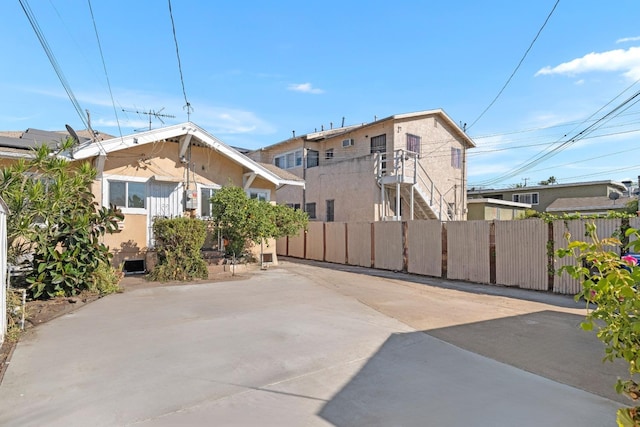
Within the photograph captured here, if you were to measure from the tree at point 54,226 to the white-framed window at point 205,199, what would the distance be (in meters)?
4.76

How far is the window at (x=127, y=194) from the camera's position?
11.9 metres

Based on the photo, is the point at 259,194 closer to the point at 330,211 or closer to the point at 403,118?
the point at 330,211

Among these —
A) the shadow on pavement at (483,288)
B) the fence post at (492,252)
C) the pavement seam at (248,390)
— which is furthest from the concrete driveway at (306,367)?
the fence post at (492,252)

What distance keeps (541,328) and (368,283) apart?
546 centimetres

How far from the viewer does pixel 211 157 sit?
548 inches

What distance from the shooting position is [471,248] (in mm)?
12055

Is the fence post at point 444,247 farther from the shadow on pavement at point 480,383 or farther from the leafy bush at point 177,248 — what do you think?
the leafy bush at point 177,248

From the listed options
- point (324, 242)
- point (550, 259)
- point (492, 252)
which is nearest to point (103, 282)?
point (492, 252)

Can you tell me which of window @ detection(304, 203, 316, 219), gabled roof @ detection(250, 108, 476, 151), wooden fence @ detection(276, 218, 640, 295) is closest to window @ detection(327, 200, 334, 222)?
window @ detection(304, 203, 316, 219)

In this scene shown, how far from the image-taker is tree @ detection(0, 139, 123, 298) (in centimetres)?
669

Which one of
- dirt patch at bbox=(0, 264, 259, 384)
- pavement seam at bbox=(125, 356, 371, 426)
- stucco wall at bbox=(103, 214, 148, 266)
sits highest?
stucco wall at bbox=(103, 214, 148, 266)

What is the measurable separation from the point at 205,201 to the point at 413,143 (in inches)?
496

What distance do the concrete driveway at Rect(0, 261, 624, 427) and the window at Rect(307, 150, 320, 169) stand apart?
16.9 metres

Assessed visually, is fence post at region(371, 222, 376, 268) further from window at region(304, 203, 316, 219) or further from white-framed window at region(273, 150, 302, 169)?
white-framed window at region(273, 150, 302, 169)
